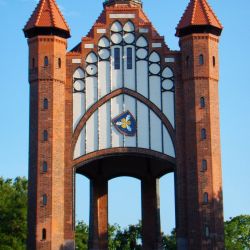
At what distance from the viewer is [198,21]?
34.9 meters

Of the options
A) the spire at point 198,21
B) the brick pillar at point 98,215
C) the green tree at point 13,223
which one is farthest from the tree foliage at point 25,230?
the spire at point 198,21

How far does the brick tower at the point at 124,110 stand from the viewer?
32.8 meters

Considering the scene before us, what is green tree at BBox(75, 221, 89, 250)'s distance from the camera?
55875mm

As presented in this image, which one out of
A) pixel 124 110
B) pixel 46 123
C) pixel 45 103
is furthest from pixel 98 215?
pixel 45 103

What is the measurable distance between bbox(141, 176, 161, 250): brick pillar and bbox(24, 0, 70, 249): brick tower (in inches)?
320

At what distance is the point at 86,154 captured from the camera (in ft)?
112

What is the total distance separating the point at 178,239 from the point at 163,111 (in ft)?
19.3

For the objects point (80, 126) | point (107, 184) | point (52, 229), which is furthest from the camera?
point (107, 184)

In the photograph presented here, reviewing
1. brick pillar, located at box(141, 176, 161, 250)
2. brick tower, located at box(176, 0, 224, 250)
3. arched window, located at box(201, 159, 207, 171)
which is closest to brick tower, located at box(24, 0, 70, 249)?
brick tower, located at box(176, 0, 224, 250)

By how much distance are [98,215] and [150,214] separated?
2.78m

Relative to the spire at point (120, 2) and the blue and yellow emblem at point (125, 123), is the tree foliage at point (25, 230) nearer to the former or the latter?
the blue and yellow emblem at point (125, 123)

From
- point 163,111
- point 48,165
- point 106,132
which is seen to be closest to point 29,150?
point 48,165

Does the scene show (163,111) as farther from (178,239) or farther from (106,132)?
(178,239)

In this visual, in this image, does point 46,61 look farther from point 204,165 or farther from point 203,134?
point 204,165
